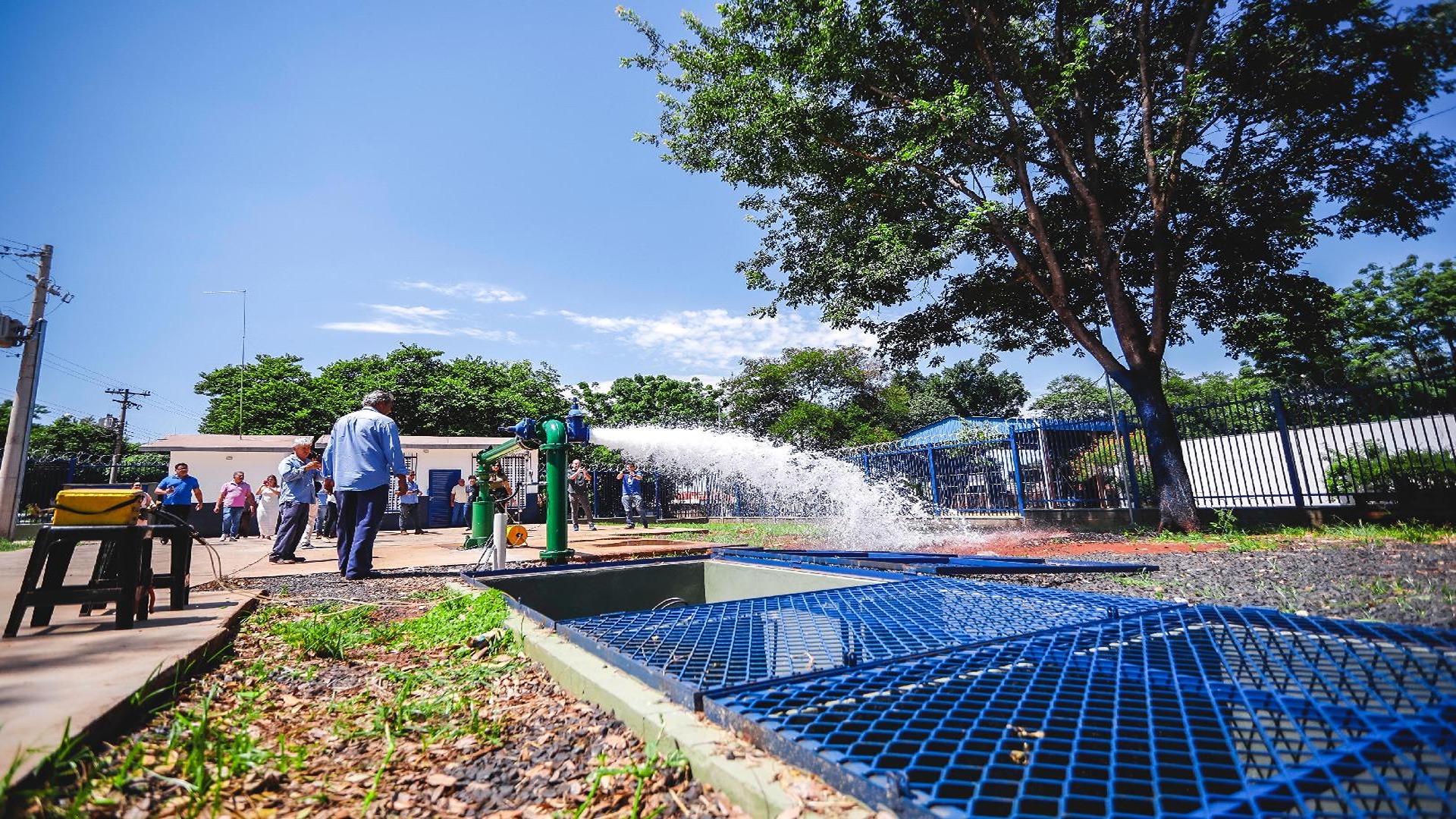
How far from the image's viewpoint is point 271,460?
79.5ft

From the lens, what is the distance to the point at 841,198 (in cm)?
1227

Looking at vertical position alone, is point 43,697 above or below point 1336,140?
below

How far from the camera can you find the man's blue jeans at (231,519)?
547 inches

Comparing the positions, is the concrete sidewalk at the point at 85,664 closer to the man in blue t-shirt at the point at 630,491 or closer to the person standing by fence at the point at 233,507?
the person standing by fence at the point at 233,507

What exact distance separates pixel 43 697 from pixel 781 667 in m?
2.37

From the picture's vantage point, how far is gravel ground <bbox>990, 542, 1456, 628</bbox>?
11.3 ft

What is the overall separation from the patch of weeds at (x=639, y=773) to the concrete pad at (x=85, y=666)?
3.96 ft

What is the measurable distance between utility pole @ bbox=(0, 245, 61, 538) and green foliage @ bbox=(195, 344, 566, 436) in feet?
65.5

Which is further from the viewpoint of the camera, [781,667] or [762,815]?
[781,667]

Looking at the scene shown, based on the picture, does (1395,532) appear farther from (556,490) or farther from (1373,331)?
(1373,331)

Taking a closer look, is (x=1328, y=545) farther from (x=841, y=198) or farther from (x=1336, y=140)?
(x=841, y=198)

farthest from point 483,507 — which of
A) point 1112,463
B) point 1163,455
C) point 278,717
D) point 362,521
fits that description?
point 1112,463

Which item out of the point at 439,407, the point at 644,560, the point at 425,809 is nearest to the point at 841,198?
the point at 644,560

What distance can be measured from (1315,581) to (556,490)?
20.5 feet
